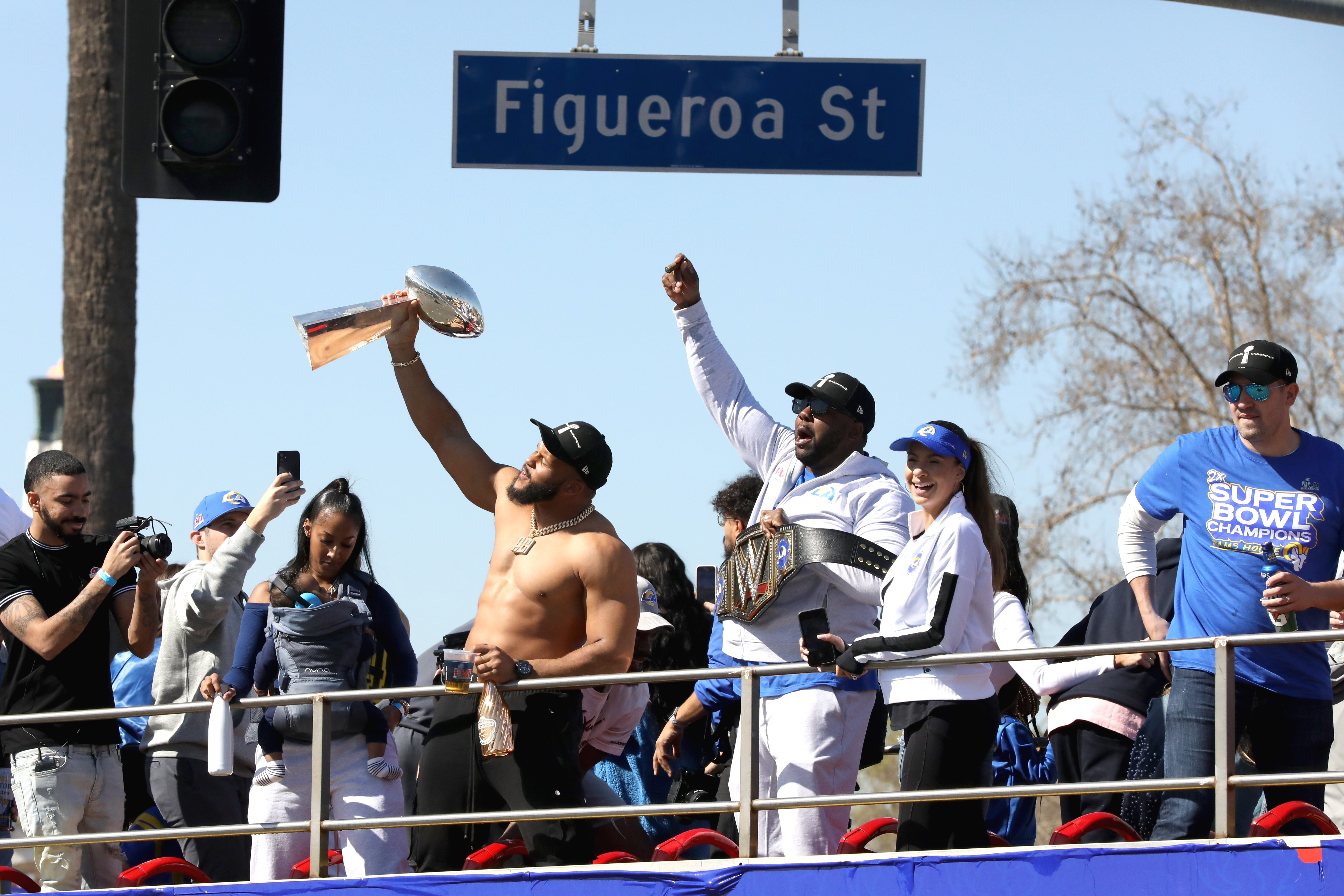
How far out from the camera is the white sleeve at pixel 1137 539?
6.79 m

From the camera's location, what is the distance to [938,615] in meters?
6.12

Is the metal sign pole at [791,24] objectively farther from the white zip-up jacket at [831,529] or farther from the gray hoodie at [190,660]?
the gray hoodie at [190,660]

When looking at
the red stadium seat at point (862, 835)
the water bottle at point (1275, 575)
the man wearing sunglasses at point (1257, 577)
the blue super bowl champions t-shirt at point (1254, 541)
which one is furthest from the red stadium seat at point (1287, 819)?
the red stadium seat at point (862, 835)

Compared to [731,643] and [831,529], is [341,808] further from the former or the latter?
[831,529]

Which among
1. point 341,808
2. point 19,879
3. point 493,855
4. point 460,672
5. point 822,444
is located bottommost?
point 19,879

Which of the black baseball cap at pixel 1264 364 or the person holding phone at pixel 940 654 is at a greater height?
the black baseball cap at pixel 1264 364

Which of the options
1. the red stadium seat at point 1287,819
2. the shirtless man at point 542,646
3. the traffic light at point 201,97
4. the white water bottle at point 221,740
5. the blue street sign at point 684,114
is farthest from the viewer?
the blue street sign at point 684,114

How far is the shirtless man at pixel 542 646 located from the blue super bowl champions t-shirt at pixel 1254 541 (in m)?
2.03

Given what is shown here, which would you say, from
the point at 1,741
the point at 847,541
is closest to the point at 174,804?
the point at 1,741

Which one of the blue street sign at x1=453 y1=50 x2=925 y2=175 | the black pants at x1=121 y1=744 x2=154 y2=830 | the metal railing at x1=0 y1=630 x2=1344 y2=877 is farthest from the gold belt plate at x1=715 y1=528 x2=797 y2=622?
the black pants at x1=121 y1=744 x2=154 y2=830

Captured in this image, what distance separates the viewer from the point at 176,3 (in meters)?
7.60

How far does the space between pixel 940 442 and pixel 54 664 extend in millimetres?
3724

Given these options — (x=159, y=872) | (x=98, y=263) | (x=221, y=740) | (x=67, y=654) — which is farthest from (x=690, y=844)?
(x=98, y=263)

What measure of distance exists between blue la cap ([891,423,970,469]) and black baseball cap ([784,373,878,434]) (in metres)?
0.50
